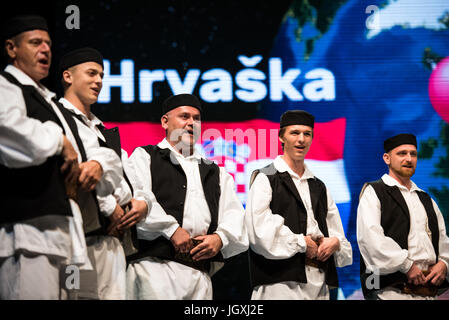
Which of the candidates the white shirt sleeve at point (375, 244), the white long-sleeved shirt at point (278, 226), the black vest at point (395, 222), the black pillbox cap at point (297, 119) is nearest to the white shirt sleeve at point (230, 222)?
the white long-sleeved shirt at point (278, 226)

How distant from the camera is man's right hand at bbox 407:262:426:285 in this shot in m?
4.26

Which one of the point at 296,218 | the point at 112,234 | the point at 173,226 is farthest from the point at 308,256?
the point at 112,234

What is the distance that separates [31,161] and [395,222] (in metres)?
2.79

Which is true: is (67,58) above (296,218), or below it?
above

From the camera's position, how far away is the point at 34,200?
284cm

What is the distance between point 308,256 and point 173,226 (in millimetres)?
997

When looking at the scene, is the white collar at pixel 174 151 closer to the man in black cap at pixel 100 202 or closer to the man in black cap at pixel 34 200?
the man in black cap at pixel 100 202

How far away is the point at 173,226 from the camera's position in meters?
3.82

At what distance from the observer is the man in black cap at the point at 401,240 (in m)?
4.30

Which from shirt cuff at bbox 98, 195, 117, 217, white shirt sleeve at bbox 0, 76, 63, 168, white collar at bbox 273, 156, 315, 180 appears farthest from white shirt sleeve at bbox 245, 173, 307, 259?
white shirt sleeve at bbox 0, 76, 63, 168

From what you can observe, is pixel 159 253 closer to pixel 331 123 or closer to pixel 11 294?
pixel 11 294

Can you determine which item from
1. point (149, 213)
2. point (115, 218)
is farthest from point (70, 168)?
point (149, 213)

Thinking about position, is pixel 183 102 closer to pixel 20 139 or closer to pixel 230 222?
pixel 230 222

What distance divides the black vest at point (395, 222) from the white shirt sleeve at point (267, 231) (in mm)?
747
